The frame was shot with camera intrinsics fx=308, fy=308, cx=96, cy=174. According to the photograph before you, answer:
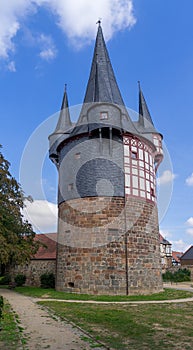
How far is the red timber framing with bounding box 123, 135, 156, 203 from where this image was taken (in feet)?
55.8

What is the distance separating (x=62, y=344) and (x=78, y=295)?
9.31 metres

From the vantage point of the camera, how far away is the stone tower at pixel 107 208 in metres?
15.5

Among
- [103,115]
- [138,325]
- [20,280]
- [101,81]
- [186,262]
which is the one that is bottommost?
[138,325]

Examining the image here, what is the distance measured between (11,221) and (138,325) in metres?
10.5

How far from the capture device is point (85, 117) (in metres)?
18.9

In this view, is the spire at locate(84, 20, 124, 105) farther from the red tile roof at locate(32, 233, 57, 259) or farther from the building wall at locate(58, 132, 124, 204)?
the red tile roof at locate(32, 233, 57, 259)

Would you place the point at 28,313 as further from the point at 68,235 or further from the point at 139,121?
the point at 139,121

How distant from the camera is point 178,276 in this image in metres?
31.6

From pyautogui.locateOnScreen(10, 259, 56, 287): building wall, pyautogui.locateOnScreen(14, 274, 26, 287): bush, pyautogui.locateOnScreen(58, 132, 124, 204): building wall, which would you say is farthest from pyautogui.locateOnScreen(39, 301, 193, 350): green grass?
pyautogui.locateOnScreen(14, 274, 26, 287): bush

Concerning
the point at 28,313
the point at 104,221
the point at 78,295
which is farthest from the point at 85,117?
the point at 28,313

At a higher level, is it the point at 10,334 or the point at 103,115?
the point at 103,115

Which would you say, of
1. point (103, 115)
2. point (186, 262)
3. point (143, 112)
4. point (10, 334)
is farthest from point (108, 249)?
point (186, 262)

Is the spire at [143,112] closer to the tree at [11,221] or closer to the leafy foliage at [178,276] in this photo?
the tree at [11,221]

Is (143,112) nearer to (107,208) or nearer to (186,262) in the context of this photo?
(107,208)
